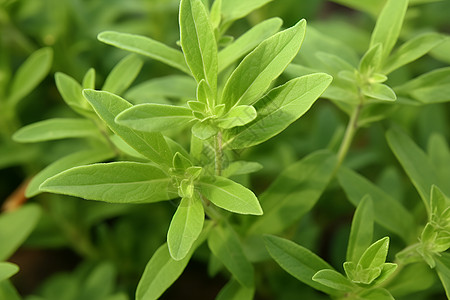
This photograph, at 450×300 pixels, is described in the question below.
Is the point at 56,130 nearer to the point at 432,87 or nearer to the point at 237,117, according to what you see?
the point at 237,117

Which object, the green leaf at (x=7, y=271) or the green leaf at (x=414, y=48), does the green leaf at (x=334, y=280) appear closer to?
the green leaf at (x=414, y=48)

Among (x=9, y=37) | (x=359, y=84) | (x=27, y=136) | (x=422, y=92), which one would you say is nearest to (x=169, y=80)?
(x=27, y=136)

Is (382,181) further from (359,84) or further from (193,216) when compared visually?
(193,216)

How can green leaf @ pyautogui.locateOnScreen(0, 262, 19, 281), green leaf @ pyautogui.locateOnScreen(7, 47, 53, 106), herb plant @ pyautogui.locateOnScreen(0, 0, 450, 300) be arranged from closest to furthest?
1. herb plant @ pyautogui.locateOnScreen(0, 0, 450, 300)
2. green leaf @ pyautogui.locateOnScreen(0, 262, 19, 281)
3. green leaf @ pyautogui.locateOnScreen(7, 47, 53, 106)

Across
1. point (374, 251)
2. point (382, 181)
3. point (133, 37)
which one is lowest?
point (382, 181)

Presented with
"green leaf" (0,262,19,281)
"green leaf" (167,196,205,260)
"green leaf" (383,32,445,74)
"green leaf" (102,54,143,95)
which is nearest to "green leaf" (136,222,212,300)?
"green leaf" (167,196,205,260)

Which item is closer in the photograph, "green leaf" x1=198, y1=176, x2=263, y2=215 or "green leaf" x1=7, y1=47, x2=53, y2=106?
"green leaf" x1=198, y1=176, x2=263, y2=215

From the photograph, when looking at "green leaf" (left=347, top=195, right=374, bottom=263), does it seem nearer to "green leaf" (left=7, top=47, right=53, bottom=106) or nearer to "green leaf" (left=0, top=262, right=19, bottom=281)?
"green leaf" (left=0, top=262, right=19, bottom=281)

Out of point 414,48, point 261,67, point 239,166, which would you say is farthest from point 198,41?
point 414,48
